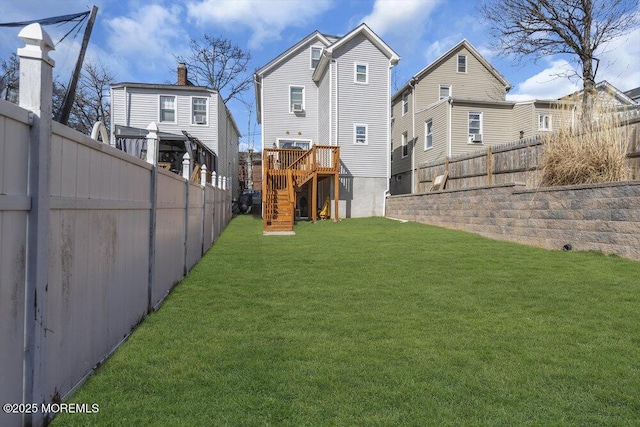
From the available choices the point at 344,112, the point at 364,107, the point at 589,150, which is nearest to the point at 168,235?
the point at 589,150

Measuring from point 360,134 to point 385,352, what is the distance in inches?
621

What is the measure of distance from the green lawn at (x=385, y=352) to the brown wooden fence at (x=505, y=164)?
2580 millimetres

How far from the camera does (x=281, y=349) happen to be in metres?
2.99

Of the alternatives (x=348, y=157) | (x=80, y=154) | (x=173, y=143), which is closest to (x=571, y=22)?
(x=348, y=157)

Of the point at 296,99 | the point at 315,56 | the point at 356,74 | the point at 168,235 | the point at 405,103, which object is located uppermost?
the point at 315,56

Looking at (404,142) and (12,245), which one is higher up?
(404,142)

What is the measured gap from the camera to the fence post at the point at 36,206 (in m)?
1.84

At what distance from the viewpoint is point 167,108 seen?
730 inches

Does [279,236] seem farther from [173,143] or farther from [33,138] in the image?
[33,138]

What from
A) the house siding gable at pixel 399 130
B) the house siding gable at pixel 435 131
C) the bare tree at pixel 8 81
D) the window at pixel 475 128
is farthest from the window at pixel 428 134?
the bare tree at pixel 8 81

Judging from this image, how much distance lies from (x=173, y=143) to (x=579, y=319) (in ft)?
46.4

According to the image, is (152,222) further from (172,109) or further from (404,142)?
(404,142)

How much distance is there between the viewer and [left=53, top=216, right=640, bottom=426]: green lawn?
2154 millimetres

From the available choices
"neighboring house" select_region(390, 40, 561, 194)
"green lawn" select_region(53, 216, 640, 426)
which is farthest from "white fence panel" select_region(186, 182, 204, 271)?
"neighboring house" select_region(390, 40, 561, 194)
